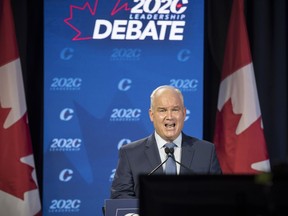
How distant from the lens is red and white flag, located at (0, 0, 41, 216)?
546 centimetres

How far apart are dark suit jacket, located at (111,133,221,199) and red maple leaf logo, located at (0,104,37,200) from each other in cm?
189

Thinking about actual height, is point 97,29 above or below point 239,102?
above

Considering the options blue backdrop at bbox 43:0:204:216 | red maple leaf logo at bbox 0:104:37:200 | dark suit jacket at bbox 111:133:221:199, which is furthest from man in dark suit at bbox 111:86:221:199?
red maple leaf logo at bbox 0:104:37:200

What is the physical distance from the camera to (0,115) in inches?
215

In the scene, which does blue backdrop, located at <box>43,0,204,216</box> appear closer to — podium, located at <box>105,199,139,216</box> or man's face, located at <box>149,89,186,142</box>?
man's face, located at <box>149,89,186,142</box>

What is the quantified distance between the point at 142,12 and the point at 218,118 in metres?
1.27

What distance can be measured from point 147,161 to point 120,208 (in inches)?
31.5

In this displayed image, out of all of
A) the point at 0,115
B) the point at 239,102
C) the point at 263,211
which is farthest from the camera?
the point at 239,102

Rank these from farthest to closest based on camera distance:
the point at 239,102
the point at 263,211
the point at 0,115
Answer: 1. the point at 239,102
2. the point at 0,115
3. the point at 263,211

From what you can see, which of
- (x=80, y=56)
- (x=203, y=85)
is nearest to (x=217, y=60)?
(x=203, y=85)

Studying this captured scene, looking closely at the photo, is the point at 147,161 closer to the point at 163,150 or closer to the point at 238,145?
the point at 163,150

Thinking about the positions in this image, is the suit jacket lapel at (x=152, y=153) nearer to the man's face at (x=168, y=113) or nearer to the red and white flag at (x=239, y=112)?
the man's face at (x=168, y=113)

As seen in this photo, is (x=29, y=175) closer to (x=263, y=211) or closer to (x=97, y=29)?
(x=97, y=29)

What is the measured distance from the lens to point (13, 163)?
17.9ft
